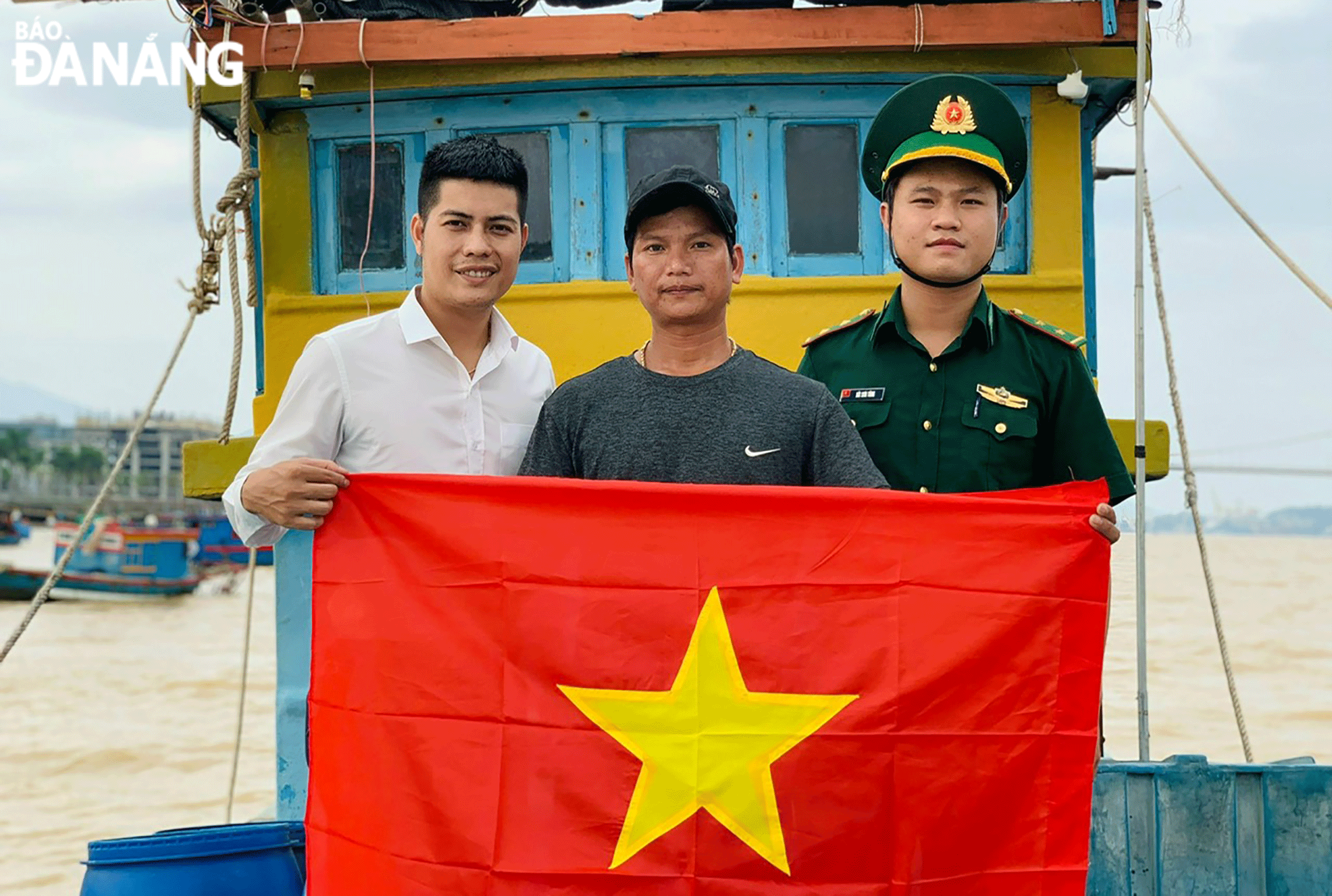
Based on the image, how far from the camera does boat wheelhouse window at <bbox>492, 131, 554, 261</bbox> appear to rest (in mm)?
6887

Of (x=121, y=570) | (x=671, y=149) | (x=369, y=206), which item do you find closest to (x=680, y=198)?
(x=671, y=149)

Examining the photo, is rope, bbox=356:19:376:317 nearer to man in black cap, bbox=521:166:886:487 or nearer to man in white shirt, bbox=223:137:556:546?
man in white shirt, bbox=223:137:556:546

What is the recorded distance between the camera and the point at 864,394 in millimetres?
3902

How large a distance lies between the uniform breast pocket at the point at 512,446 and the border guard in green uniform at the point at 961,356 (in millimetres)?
909

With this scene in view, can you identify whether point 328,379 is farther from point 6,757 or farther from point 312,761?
point 6,757

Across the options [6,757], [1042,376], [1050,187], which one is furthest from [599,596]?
[6,757]

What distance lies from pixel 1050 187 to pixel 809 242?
123 cm

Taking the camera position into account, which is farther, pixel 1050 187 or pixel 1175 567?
pixel 1175 567

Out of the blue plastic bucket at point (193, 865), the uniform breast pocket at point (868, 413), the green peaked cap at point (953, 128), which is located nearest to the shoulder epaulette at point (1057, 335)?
the green peaked cap at point (953, 128)

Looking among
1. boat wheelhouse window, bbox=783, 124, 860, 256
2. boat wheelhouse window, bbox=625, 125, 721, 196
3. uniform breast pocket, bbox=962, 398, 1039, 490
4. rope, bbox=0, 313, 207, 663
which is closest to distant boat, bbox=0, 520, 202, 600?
rope, bbox=0, 313, 207, 663

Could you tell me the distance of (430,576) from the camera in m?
3.67

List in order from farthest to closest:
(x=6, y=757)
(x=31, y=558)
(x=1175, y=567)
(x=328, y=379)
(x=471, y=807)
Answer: (x=1175, y=567), (x=31, y=558), (x=6, y=757), (x=328, y=379), (x=471, y=807)

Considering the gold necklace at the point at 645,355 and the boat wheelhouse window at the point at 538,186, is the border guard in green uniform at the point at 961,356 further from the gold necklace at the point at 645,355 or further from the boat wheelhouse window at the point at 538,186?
the boat wheelhouse window at the point at 538,186

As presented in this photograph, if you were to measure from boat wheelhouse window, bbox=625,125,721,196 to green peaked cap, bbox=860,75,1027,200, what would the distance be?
298 cm
